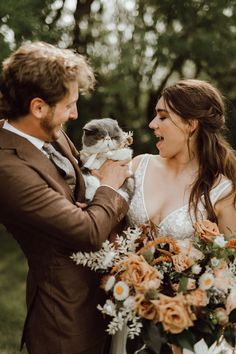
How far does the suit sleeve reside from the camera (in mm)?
2150

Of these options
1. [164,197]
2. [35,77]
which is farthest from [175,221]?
[35,77]

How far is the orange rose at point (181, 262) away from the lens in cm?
230

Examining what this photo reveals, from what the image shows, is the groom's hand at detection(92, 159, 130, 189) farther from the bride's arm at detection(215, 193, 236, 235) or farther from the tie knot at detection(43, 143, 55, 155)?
the bride's arm at detection(215, 193, 236, 235)

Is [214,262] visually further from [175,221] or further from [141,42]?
[141,42]

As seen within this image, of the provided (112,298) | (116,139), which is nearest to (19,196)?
(112,298)

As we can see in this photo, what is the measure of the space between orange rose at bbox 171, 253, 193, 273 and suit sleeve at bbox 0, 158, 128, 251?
323 mm

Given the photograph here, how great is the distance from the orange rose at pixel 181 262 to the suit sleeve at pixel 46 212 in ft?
1.06

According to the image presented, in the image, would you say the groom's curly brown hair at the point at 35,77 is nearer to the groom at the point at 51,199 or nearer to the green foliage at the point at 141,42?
the groom at the point at 51,199

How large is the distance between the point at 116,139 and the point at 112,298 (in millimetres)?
841

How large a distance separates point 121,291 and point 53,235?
0.36 metres

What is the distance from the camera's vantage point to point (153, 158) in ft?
10.7

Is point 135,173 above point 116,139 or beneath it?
beneath

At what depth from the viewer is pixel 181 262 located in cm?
231

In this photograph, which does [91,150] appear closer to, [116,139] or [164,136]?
[116,139]
